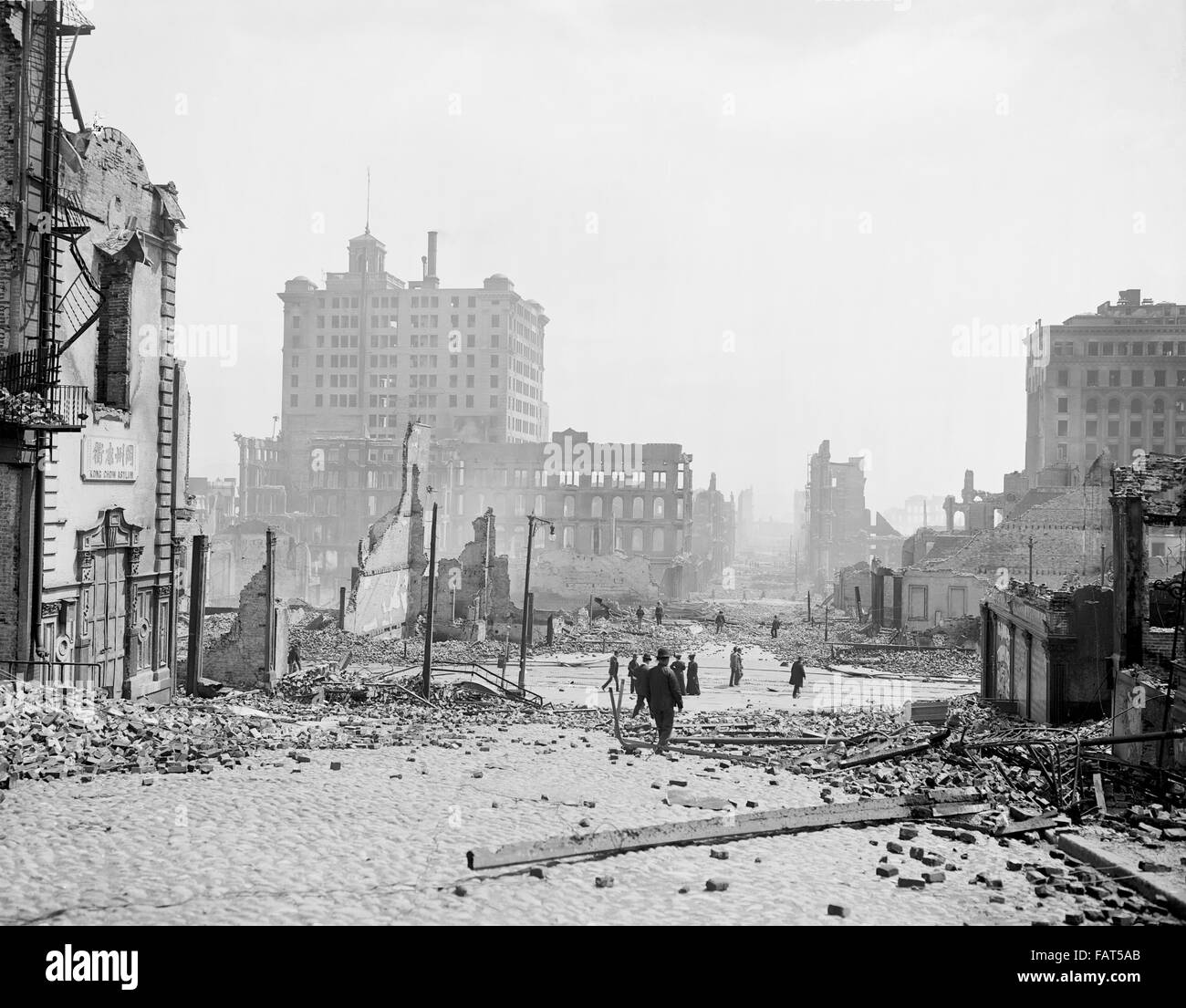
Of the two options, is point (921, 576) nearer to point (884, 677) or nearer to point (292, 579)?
point (884, 677)

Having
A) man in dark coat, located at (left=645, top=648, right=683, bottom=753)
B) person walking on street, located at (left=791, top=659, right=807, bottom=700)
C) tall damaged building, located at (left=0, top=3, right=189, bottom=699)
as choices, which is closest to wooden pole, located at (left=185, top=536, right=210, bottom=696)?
tall damaged building, located at (left=0, top=3, right=189, bottom=699)

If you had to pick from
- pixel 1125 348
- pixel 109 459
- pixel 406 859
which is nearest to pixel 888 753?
pixel 406 859

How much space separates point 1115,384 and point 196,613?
229ft

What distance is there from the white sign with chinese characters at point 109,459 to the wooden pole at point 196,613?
280 cm

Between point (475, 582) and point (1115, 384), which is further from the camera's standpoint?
point (1115, 384)

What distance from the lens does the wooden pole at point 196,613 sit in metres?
22.6

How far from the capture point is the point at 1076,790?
1155 centimetres

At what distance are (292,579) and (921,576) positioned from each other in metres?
33.2

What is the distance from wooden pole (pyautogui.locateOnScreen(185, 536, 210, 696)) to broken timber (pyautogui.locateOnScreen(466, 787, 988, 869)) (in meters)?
15.2

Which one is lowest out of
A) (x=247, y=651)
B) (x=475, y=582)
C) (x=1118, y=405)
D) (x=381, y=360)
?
(x=247, y=651)

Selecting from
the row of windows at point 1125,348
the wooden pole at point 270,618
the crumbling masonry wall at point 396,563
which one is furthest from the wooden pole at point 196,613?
the row of windows at point 1125,348

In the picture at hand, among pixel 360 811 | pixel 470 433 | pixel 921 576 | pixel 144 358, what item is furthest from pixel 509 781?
pixel 470 433

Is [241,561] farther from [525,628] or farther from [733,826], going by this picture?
[733,826]

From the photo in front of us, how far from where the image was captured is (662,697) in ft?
50.3
